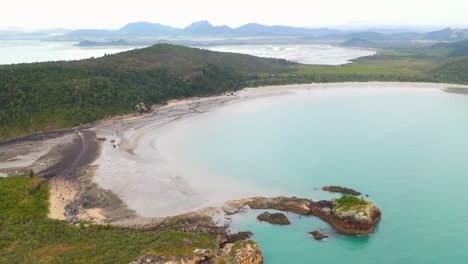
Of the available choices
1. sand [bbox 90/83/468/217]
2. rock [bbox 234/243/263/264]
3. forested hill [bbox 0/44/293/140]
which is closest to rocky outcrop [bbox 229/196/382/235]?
sand [bbox 90/83/468/217]

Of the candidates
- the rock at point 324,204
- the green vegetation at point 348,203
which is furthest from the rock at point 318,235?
the rock at point 324,204

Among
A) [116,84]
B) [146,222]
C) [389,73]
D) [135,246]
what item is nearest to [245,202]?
[146,222]

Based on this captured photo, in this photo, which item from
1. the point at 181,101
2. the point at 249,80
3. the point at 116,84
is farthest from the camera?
the point at 249,80

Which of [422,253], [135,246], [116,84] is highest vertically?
[116,84]

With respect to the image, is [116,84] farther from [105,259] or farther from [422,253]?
[422,253]

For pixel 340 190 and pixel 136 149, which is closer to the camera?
pixel 340 190

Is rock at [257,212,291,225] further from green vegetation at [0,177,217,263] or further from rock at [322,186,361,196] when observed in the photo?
rock at [322,186,361,196]

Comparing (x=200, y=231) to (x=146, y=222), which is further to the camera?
(x=146, y=222)

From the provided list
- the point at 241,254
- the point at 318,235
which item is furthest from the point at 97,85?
the point at 241,254

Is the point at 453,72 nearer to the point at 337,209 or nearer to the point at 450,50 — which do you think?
the point at 450,50
